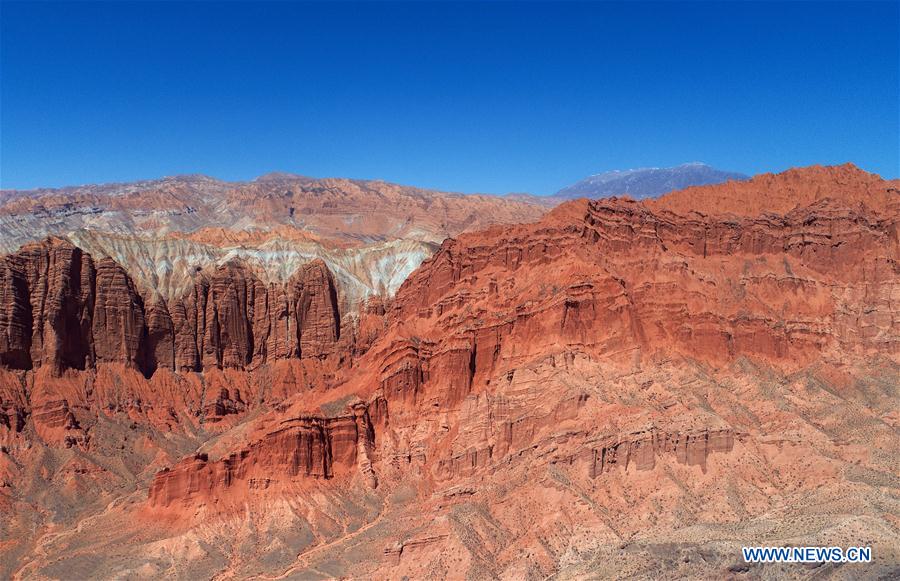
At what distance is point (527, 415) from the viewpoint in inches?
4262

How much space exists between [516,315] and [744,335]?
83.9 ft

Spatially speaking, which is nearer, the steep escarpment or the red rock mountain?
the red rock mountain

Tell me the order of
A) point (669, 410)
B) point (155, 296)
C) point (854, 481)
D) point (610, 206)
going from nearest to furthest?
point (854, 481) < point (669, 410) < point (610, 206) < point (155, 296)

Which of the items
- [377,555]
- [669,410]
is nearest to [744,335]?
[669,410]

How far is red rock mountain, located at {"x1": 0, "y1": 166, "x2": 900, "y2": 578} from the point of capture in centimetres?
9306

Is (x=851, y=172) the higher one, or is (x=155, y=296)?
(x=851, y=172)

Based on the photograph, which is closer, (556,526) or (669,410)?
(556,526)

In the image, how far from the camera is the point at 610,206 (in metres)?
133

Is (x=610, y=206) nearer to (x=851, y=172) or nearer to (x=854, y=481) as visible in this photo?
(x=851, y=172)

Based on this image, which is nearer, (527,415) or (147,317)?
(527,415)

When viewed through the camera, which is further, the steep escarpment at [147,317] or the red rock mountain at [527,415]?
the steep escarpment at [147,317]

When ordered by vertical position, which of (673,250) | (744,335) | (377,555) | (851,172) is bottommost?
(377,555)

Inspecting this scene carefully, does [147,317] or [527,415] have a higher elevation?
[147,317]

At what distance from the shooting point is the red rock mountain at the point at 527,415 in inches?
3664
